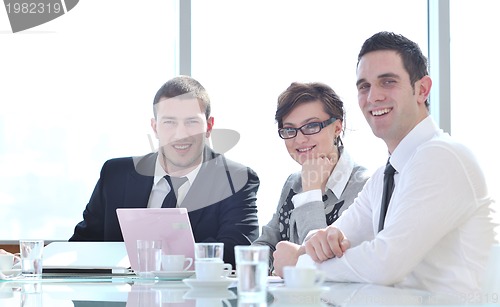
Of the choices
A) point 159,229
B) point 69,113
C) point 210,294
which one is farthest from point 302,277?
point 69,113

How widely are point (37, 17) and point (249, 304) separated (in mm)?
3644

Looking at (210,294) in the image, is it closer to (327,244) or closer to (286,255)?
(327,244)

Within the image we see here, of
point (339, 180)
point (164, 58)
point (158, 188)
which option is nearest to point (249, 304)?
point (339, 180)

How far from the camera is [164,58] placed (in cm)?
448

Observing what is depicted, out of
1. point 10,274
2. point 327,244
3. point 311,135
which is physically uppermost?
point 311,135

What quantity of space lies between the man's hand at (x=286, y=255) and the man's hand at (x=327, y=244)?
124 mm

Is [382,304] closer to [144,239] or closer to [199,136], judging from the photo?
[144,239]

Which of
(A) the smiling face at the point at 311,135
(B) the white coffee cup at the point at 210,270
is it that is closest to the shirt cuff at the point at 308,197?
(A) the smiling face at the point at 311,135

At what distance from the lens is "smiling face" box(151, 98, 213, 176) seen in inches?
139

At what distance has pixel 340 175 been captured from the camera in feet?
10.3

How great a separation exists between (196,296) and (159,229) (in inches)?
32.9

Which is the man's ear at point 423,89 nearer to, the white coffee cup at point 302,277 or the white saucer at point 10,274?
the white coffee cup at point 302,277

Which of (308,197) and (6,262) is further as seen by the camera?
(308,197)

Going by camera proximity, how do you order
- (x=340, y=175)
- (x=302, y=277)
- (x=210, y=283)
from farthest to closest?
(x=340, y=175) → (x=210, y=283) → (x=302, y=277)
